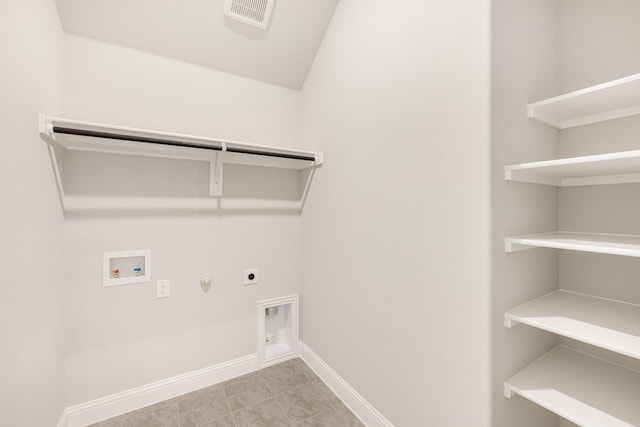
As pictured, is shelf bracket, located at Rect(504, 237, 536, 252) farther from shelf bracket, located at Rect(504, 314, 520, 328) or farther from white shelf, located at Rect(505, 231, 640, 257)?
shelf bracket, located at Rect(504, 314, 520, 328)

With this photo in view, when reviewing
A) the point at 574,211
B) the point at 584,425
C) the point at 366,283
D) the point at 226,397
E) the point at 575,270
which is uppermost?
the point at 574,211

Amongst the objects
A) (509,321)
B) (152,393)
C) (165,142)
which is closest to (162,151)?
(165,142)

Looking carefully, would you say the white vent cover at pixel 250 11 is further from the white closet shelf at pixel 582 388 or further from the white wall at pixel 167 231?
the white closet shelf at pixel 582 388

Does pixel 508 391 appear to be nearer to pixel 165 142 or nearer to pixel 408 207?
pixel 408 207

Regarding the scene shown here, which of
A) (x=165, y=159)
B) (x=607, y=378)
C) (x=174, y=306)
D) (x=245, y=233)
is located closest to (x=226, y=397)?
(x=174, y=306)

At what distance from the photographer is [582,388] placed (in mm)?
1018

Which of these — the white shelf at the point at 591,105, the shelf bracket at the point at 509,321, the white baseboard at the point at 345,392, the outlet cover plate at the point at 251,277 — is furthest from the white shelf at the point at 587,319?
the outlet cover plate at the point at 251,277

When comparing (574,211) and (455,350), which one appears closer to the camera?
(455,350)

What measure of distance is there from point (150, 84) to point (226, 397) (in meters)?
2.29

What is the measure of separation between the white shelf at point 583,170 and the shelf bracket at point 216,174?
1.74 m

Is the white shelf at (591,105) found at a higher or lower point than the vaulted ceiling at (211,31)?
lower

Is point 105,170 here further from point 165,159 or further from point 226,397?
point 226,397

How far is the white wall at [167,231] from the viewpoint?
1670 millimetres

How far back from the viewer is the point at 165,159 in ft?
6.20
